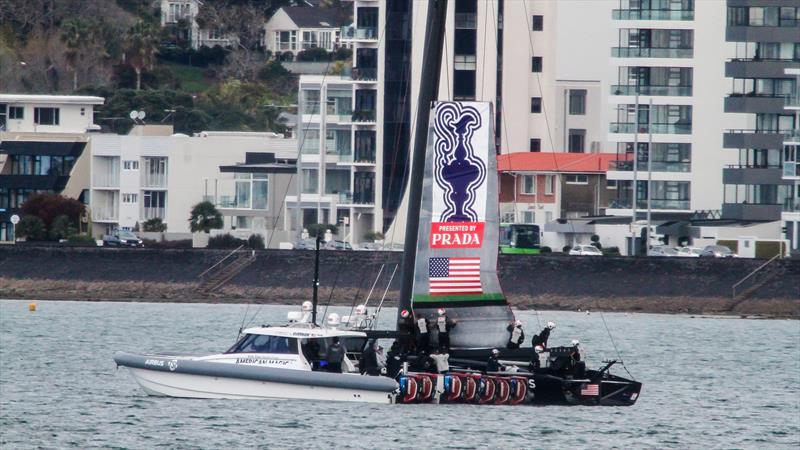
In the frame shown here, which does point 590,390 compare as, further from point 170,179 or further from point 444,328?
point 170,179

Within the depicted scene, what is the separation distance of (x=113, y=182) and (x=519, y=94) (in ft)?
83.6

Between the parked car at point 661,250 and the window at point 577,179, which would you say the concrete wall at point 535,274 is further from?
the window at point 577,179

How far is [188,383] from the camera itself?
44219mm

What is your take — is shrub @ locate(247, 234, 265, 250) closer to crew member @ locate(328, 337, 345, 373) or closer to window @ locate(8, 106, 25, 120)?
window @ locate(8, 106, 25, 120)

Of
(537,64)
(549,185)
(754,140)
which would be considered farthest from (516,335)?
(537,64)

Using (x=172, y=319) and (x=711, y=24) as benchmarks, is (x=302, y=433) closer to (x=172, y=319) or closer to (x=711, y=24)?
(x=172, y=319)

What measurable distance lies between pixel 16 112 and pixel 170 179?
1337 cm

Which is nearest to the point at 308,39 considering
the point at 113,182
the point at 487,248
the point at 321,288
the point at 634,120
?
the point at 113,182

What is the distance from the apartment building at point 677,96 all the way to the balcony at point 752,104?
292cm

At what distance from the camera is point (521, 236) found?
339ft

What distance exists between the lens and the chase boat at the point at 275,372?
43250 mm

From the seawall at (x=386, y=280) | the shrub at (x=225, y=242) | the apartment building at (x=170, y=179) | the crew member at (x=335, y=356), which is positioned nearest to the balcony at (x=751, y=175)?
the seawall at (x=386, y=280)

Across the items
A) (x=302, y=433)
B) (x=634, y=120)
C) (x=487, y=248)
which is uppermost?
(x=634, y=120)

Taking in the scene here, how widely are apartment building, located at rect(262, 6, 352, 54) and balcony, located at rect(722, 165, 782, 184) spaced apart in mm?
74188
